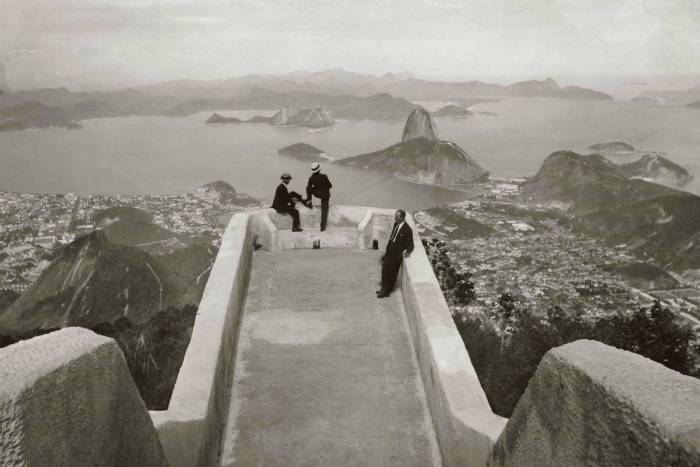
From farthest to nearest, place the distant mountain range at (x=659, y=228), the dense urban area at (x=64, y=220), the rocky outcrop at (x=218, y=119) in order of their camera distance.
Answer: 1. the rocky outcrop at (x=218, y=119)
2. the dense urban area at (x=64, y=220)
3. the distant mountain range at (x=659, y=228)

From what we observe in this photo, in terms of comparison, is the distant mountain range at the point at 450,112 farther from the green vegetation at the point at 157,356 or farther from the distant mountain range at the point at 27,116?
the green vegetation at the point at 157,356

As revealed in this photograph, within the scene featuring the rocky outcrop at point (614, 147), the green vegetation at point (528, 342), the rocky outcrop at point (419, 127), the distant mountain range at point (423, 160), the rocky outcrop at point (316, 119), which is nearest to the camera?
the green vegetation at point (528, 342)

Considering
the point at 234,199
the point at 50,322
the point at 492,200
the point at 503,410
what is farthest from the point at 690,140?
the point at 503,410

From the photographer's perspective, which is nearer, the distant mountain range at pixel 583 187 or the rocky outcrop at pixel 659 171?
the distant mountain range at pixel 583 187

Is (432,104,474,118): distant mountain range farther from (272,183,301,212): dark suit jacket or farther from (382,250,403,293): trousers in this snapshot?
(382,250,403,293): trousers

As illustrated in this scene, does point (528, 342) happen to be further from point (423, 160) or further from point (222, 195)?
A: point (423, 160)

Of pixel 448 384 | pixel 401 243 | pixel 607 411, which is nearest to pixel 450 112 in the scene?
pixel 401 243

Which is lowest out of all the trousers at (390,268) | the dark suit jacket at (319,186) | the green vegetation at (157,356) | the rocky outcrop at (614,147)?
the rocky outcrop at (614,147)

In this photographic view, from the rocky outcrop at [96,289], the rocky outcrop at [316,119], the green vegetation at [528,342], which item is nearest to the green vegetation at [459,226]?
the rocky outcrop at [96,289]
